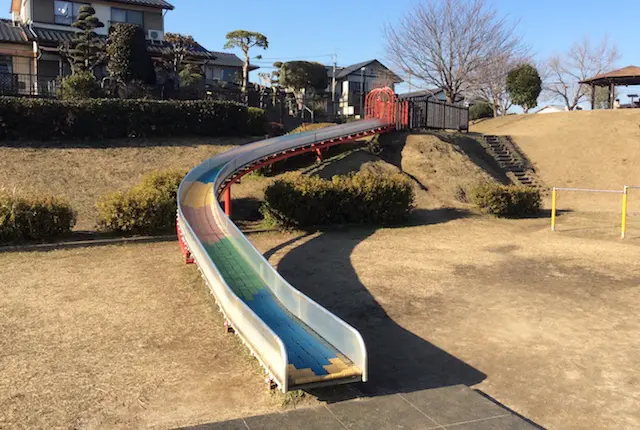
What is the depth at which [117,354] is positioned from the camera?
19.5 feet

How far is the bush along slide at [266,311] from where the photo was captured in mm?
4828

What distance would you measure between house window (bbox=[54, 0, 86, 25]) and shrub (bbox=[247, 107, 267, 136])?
497 inches

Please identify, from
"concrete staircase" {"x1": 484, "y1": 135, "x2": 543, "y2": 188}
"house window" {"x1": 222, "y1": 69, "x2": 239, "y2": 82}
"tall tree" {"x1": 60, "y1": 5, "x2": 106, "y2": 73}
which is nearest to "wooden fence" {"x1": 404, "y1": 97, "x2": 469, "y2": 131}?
"concrete staircase" {"x1": 484, "y1": 135, "x2": 543, "y2": 188}

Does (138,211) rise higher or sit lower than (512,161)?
lower

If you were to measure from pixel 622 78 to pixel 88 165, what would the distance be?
109 feet

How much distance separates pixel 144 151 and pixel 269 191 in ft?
25.2

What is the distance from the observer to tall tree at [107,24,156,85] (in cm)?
2394

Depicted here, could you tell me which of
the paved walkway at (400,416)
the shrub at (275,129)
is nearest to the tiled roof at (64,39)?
the shrub at (275,129)

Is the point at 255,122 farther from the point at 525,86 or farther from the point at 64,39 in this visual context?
the point at 525,86

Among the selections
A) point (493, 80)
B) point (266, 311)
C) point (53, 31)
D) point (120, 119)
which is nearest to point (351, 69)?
point (493, 80)

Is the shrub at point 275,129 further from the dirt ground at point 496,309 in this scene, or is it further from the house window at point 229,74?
the house window at point 229,74

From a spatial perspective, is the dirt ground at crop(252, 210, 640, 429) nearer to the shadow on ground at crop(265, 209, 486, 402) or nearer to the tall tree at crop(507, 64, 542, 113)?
the shadow on ground at crop(265, 209, 486, 402)

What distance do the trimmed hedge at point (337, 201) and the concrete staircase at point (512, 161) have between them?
31.8ft

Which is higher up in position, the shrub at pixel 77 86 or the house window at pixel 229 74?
the house window at pixel 229 74
